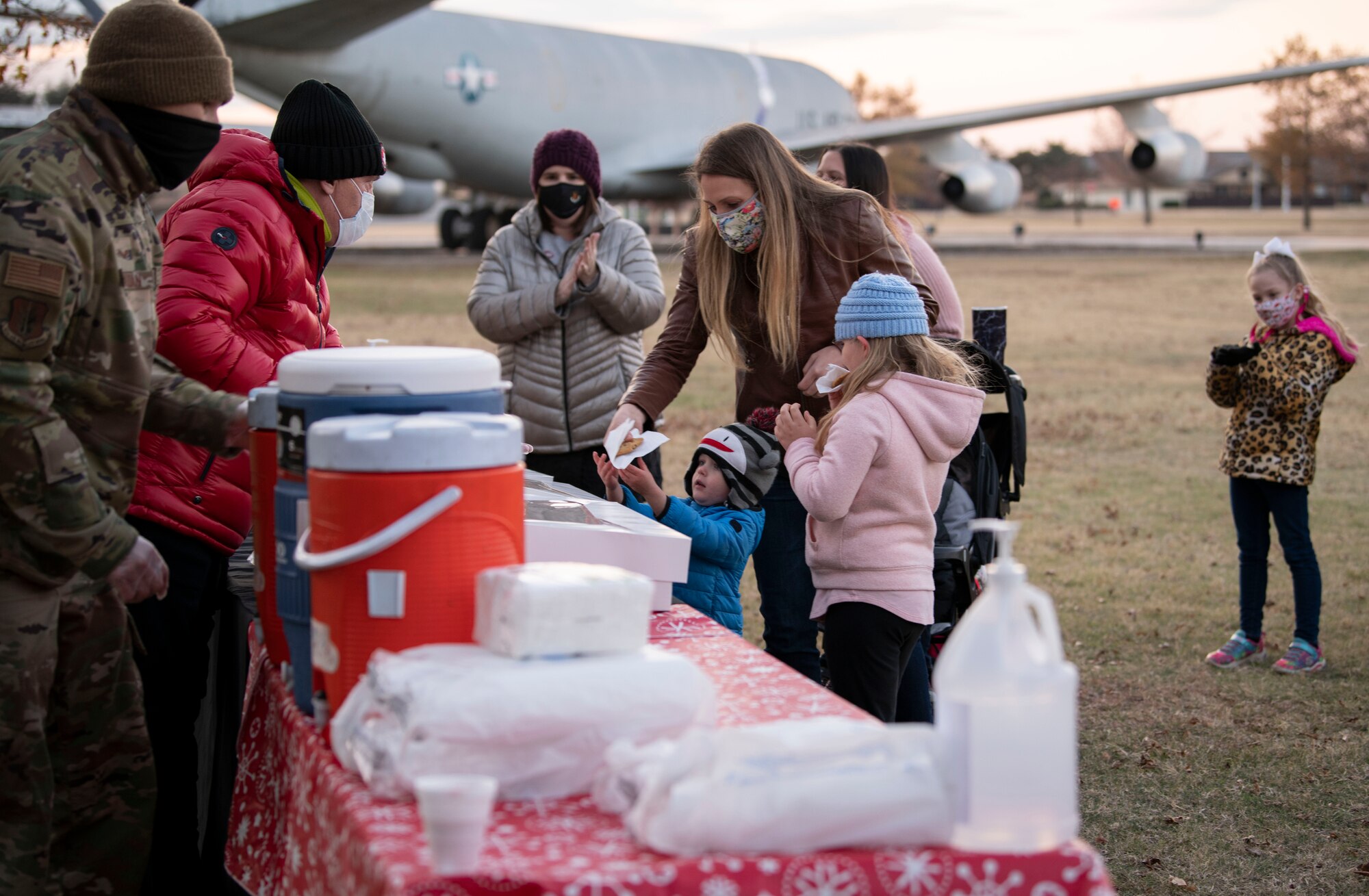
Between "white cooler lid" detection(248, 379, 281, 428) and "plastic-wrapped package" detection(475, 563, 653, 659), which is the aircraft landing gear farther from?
"plastic-wrapped package" detection(475, 563, 653, 659)

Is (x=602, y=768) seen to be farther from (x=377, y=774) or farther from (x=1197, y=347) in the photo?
(x=1197, y=347)

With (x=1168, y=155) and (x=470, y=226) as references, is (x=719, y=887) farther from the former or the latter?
(x=470, y=226)

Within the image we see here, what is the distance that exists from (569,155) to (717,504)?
1.62 meters

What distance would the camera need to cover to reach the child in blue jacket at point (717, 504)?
3.14 meters

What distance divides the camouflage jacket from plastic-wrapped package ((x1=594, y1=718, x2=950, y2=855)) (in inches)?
39.0

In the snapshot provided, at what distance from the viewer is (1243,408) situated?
16.1ft

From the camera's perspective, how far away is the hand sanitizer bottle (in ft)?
4.71

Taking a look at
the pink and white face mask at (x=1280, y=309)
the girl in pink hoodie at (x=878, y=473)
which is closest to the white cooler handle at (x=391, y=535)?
the girl in pink hoodie at (x=878, y=473)

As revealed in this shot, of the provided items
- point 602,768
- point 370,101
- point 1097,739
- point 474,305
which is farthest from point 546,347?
point 370,101

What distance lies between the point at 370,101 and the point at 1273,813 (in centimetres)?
2306

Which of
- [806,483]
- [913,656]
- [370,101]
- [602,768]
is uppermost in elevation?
[370,101]

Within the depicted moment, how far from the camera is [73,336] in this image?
2.03 meters

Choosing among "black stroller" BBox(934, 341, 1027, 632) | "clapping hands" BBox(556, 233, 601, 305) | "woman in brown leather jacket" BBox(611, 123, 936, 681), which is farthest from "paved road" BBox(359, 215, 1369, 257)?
"woman in brown leather jacket" BBox(611, 123, 936, 681)

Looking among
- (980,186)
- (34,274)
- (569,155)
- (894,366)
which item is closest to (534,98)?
(980,186)
